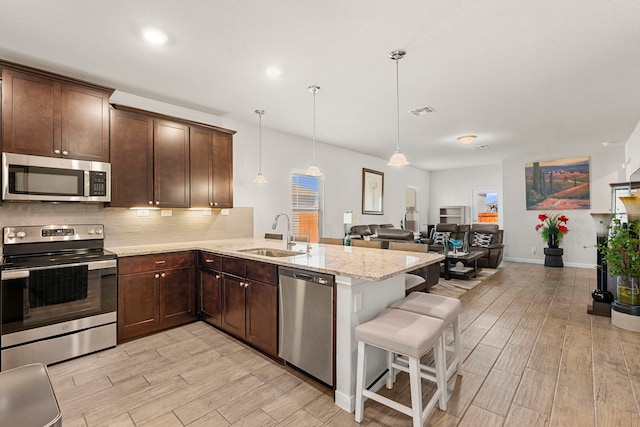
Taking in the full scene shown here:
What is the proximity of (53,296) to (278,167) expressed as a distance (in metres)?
3.39

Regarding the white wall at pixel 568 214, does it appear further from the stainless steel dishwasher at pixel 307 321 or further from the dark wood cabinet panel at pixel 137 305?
the dark wood cabinet panel at pixel 137 305

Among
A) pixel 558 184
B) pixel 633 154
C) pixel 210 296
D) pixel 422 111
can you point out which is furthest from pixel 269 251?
pixel 558 184

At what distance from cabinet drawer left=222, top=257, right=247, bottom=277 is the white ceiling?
6.25 feet

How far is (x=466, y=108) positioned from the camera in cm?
411

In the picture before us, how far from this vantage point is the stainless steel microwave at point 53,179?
2.54 metres

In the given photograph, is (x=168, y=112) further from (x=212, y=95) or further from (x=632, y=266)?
(x=632, y=266)

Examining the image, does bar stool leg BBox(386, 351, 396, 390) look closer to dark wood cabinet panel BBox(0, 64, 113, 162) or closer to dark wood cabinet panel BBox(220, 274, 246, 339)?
dark wood cabinet panel BBox(220, 274, 246, 339)

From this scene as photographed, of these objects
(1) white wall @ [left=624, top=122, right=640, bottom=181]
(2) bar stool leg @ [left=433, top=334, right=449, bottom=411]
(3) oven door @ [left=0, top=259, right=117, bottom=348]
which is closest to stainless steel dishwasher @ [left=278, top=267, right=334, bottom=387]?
(2) bar stool leg @ [left=433, top=334, right=449, bottom=411]

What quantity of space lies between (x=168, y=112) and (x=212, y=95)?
2.40 ft

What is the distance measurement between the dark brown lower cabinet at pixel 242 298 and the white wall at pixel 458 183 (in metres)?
8.46

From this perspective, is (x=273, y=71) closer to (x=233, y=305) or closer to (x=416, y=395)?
(x=233, y=305)

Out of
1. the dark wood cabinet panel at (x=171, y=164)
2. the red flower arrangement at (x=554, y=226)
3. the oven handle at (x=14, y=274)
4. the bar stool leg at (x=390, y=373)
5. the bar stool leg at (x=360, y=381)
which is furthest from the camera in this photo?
the red flower arrangement at (x=554, y=226)

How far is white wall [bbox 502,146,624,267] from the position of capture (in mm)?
6672

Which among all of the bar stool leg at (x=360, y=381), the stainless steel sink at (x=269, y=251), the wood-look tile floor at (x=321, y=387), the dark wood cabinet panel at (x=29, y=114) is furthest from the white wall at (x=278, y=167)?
the bar stool leg at (x=360, y=381)
